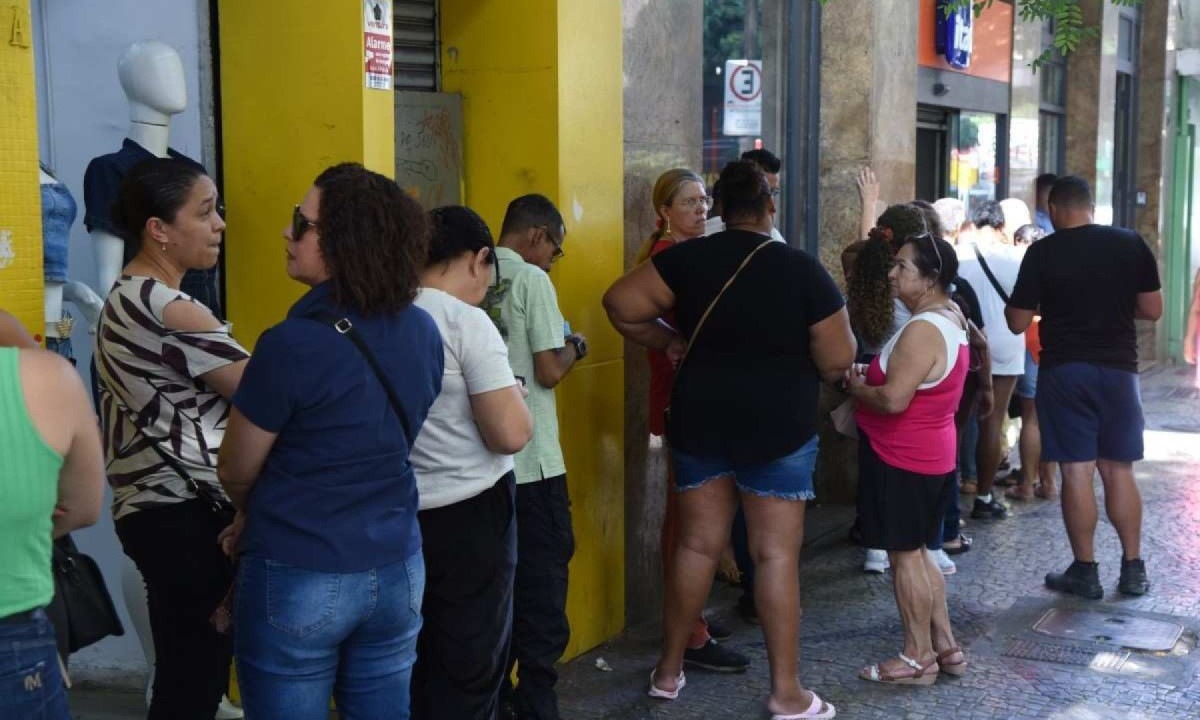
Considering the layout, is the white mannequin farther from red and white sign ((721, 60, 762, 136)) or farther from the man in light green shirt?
red and white sign ((721, 60, 762, 136))

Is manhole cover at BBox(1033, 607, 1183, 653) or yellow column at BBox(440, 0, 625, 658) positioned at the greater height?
yellow column at BBox(440, 0, 625, 658)

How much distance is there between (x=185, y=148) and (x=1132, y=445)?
4404mm

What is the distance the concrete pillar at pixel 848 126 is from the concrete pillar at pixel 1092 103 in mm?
5747

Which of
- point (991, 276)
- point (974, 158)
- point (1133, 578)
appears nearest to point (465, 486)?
point (1133, 578)

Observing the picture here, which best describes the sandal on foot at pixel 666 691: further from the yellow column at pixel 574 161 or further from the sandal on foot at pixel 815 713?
the yellow column at pixel 574 161

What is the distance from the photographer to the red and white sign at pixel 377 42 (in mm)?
4680

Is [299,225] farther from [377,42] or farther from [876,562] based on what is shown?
[876,562]

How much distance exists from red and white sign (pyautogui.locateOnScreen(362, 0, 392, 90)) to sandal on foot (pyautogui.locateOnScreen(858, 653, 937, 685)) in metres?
2.82

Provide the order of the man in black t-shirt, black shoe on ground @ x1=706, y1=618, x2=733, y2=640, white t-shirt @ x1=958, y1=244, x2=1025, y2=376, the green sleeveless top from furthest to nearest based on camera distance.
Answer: white t-shirt @ x1=958, y1=244, x2=1025, y2=376
the man in black t-shirt
black shoe on ground @ x1=706, y1=618, x2=733, y2=640
the green sleeveless top

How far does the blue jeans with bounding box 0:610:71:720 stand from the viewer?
7.79ft

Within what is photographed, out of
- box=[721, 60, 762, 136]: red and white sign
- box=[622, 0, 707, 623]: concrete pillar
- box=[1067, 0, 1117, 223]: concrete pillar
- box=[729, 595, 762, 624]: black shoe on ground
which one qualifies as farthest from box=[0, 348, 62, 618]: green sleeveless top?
box=[1067, 0, 1117, 223]: concrete pillar

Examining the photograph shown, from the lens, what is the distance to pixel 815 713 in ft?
16.5

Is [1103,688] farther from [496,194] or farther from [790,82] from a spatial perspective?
[790,82]

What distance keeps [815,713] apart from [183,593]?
7.85 ft
